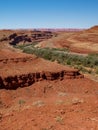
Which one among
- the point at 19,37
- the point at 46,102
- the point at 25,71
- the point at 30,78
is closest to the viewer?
the point at 46,102

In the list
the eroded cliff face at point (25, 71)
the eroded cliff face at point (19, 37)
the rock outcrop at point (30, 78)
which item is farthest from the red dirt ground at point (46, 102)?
the eroded cliff face at point (19, 37)

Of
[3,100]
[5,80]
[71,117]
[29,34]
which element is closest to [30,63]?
[5,80]

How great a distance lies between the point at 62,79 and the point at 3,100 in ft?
16.9

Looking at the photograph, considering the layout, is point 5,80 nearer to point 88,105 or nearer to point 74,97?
point 74,97

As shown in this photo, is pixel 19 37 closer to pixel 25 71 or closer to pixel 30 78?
pixel 25 71

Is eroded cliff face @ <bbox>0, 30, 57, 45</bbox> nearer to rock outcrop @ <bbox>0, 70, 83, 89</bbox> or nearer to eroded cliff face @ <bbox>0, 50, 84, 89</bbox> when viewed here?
eroded cliff face @ <bbox>0, 50, 84, 89</bbox>

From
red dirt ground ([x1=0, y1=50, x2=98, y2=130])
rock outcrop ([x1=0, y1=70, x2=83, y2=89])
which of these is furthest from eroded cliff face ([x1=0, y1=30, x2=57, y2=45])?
rock outcrop ([x1=0, y1=70, x2=83, y2=89])

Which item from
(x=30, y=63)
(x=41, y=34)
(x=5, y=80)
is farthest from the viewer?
(x=41, y=34)

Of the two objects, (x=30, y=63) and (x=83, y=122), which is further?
(x=30, y=63)

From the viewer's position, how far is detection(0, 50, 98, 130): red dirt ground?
1025 cm

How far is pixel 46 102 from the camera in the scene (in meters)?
14.8

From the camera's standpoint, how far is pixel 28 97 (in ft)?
55.2

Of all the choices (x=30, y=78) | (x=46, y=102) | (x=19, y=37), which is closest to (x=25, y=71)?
(x=30, y=78)

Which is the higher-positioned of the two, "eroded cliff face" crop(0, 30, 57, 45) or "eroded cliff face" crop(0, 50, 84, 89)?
"eroded cliff face" crop(0, 50, 84, 89)
